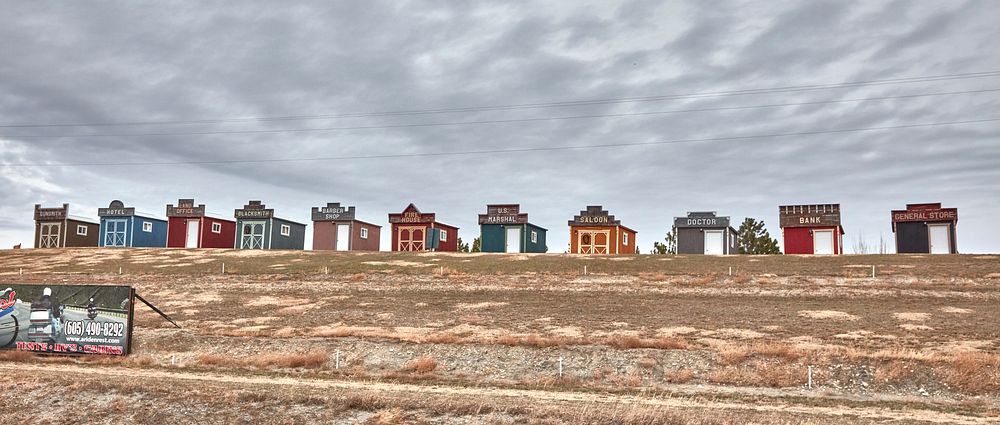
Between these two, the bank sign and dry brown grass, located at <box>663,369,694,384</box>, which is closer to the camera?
dry brown grass, located at <box>663,369,694,384</box>

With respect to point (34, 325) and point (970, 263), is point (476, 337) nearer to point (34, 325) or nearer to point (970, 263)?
point (34, 325)

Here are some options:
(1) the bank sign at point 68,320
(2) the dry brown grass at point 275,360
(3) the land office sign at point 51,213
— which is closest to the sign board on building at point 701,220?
(2) the dry brown grass at point 275,360

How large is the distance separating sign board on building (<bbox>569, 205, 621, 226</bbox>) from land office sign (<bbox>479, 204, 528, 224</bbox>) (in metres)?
5.33

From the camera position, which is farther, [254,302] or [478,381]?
[254,302]

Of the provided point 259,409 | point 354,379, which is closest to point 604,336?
point 354,379

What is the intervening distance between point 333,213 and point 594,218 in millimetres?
28503

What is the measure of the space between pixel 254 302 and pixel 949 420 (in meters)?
34.6

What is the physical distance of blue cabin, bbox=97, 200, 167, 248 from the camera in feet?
253

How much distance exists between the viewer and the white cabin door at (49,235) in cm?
7962

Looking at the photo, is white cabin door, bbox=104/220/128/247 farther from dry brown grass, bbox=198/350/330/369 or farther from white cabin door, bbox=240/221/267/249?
dry brown grass, bbox=198/350/330/369

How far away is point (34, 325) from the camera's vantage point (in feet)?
93.4

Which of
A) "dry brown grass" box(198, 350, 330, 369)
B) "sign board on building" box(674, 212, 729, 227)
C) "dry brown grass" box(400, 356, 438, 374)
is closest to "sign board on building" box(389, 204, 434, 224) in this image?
"sign board on building" box(674, 212, 729, 227)

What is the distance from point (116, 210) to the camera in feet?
255

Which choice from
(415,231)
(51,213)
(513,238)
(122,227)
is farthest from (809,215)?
(51,213)
